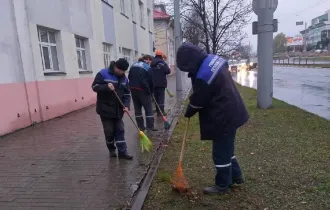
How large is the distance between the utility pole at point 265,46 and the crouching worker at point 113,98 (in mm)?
5591

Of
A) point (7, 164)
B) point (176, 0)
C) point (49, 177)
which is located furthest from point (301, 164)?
point (176, 0)

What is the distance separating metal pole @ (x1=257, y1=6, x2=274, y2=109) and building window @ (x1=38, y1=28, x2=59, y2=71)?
21.3 ft

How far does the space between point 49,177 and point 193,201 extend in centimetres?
218

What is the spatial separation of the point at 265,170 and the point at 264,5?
643 cm

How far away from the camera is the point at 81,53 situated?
1284cm

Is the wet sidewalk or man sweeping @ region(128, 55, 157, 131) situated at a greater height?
man sweeping @ region(128, 55, 157, 131)

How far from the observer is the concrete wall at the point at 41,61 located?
7.75 m

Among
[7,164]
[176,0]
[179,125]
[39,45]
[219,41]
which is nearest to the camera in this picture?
[7,164]

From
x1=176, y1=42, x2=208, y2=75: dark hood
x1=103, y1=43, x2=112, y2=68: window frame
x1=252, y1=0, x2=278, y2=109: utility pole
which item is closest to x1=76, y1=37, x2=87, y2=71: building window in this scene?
x1=103, y1=43, x2=112, y2=68: window frame

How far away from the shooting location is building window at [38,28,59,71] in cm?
971

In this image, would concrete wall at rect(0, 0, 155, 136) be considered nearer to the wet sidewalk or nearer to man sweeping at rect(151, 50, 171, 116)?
the wet sidewalk

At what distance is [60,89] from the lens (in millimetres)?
10125

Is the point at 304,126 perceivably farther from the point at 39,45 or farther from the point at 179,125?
the point at 39,45

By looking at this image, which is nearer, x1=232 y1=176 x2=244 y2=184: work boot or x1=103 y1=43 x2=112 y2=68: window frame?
x1=232 y1=176 x2=244 y2=184: work boot
